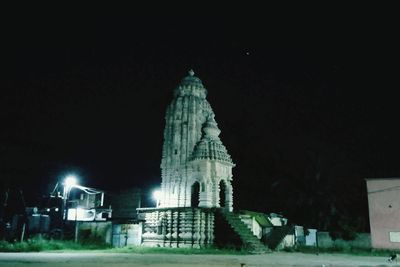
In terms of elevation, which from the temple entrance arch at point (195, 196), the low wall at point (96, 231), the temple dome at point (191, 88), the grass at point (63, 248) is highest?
the temple dome at point (191, 88)

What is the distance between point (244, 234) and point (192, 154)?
8.43 m

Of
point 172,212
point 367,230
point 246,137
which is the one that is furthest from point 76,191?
point 367,230

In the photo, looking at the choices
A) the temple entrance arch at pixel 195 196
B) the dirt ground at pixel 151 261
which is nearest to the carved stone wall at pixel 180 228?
the temple entrance arch at pixel 195 196

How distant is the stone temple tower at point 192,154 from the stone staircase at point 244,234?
91.6 inches

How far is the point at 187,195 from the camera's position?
31.8 meters

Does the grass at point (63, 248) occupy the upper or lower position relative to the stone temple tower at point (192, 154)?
lower

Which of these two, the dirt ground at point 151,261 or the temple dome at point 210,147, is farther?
the temple dome at point 210,147

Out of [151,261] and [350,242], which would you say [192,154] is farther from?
[350,242]

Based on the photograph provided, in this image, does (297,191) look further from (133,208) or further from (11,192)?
(11,192)

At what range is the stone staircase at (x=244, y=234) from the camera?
2570 cm

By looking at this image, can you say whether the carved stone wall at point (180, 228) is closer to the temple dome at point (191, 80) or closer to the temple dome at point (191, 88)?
the temple dome at point (191, 88)

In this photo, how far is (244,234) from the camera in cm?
2730

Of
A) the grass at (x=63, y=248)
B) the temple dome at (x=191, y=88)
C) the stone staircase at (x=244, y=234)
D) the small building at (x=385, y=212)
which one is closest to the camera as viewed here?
the grass at (x=63, y=248)

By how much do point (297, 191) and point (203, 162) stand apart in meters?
16.7
